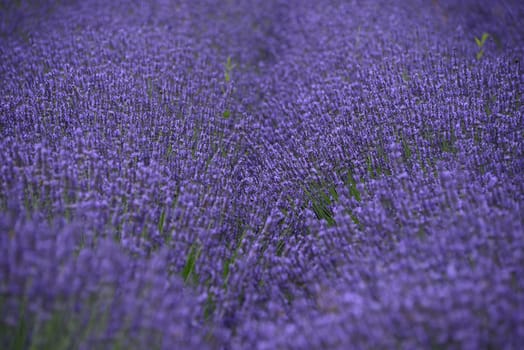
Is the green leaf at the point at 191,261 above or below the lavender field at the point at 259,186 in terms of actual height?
below

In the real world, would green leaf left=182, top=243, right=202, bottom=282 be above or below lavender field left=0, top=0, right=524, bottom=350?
below

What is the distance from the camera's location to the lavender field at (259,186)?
5.19 ft

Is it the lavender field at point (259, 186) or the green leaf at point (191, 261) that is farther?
the green leaf at point (191, 261)

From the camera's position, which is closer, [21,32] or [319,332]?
[319,332]

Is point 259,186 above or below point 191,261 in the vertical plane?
above

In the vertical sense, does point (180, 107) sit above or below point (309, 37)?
below

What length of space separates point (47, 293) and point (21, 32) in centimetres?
318

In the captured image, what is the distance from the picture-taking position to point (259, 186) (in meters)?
2.74

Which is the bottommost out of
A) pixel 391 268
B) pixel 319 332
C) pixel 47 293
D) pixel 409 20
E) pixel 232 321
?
pixel 232 321

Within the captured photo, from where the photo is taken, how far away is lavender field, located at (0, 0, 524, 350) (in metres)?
1.58

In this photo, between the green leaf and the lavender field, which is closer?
the lavender field

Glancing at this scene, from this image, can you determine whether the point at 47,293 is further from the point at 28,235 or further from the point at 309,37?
the point at 309,37

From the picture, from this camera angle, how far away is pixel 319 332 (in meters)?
1.56

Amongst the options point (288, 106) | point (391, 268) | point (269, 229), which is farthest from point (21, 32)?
point (391, 268)
